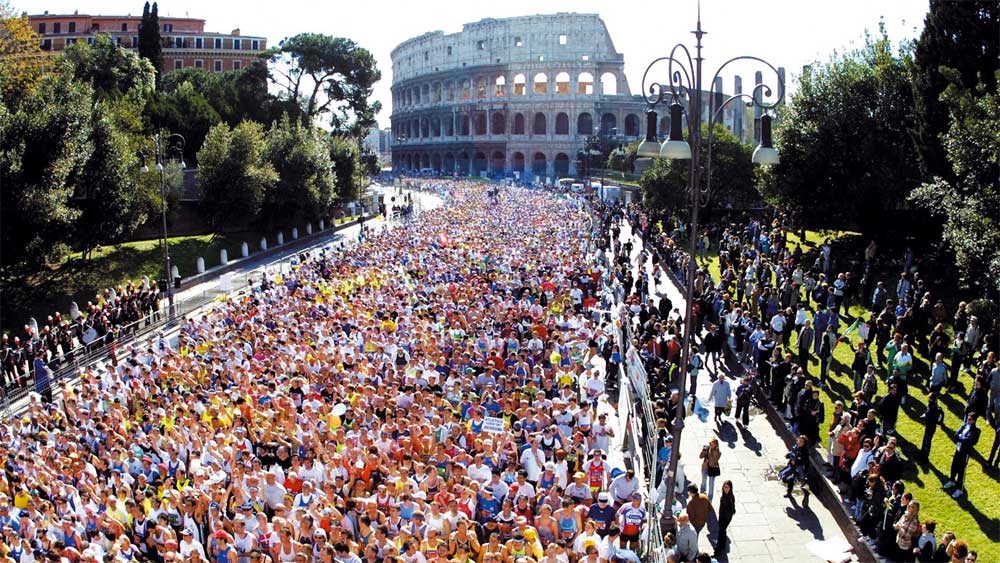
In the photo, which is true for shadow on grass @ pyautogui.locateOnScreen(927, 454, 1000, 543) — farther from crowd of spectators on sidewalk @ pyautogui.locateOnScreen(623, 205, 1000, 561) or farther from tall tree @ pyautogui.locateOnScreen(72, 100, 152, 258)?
tall tree @ pyautogui.locateOnScreen(72, 100, 152, 258)

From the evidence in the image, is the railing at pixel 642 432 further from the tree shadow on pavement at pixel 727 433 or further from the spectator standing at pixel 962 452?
the spectator standing at pixel 962 452

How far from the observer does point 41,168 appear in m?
24.6

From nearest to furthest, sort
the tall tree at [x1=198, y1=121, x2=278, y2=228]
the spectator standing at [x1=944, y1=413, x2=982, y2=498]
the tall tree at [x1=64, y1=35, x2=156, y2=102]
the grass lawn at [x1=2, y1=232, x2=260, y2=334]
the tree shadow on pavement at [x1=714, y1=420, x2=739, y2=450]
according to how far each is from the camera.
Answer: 1. the spectator standing at [x1=944, y1=413, x2=982, y2=498]
2. the tree shadow on pavement at [x1=714, y1=420, x2=739, y2=450]
3. the grass lawn at [x1=2, y1=232, x2=260, y2=334]
4. the tall tree at [x1=198, y1=121, x2=278, y2=228]
5. the tall tree at [x1=64, y1=35, x2=156, y2=102]

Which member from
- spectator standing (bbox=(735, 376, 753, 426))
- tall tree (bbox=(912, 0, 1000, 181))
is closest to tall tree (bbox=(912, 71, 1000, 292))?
tall tree (bbox=(912, 0, 1000, 181))

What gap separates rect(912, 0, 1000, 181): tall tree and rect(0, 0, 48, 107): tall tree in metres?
32.0

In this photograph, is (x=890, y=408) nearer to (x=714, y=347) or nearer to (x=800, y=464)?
(x=800, y=464)

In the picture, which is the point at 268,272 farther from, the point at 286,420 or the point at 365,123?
the point at 365,123

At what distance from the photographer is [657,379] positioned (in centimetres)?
1476

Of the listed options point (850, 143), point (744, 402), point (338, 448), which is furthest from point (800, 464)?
point (850, 143)

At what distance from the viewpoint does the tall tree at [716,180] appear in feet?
129

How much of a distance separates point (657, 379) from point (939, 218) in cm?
1554

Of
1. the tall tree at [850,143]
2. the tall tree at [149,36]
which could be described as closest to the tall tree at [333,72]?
the tall tree at [149,36]

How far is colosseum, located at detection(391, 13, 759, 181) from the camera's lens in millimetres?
100312

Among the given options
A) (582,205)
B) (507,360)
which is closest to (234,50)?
(582,205)
